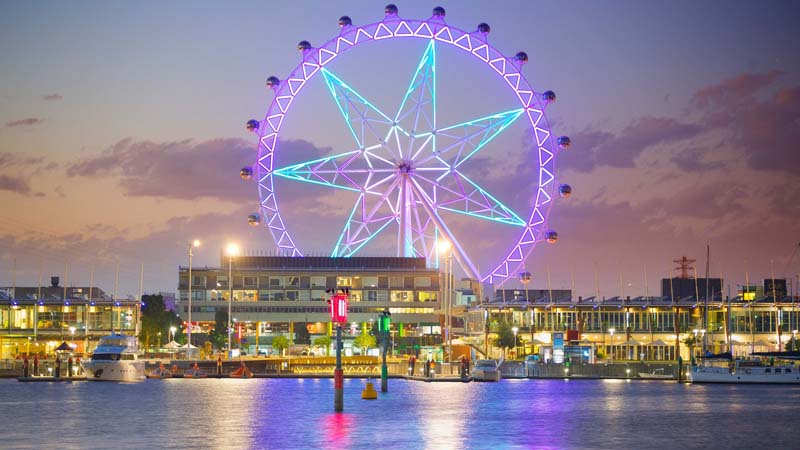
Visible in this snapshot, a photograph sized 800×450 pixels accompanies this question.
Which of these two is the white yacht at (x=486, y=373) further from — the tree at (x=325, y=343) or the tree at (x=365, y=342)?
the tree at (x=365, y=342)

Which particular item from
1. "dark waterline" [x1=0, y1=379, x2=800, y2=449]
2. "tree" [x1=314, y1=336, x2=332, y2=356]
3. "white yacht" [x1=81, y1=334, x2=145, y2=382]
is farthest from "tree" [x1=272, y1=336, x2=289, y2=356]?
→ "dark waterline" [x1=0, y1=379, x2=800, y2=449]

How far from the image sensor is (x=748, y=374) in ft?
364

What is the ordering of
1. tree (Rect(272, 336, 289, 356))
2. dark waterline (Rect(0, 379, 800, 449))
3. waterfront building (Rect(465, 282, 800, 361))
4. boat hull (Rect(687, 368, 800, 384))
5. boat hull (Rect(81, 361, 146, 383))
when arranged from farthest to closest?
tree (Rect(272, 336, 289, 356)) → waterfront building (Rect(465, 282, 800, 361)) → boat hull (Rect(687, 368, 800, 384)) → boat hull (Rect(81, 361, 146, 383)) → dark waterline (Rect(0, 379, 800, 449))

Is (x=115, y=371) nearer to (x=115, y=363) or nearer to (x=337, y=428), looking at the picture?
(x=115, y=363)

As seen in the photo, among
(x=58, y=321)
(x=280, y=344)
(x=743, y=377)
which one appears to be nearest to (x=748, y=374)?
(x=743, y=377)

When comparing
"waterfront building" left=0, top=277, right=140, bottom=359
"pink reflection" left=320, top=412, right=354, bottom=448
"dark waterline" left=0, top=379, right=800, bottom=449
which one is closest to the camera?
"pink reflection" left=320, top=412, right=354, bottom=448

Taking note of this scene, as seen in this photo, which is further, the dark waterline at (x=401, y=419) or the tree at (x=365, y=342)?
the tree at (x=365, y=342)

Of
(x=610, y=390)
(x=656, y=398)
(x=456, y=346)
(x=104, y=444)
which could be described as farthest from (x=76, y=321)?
(x=104, y=444)

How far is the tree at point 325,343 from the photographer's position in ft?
A: 580

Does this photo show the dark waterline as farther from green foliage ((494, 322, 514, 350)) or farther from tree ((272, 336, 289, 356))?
tree ((272, 336, 289, 356))

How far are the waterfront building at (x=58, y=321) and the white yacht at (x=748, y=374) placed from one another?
94366 millimetres

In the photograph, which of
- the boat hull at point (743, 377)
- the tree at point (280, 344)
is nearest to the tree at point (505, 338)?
the tree at point (280, 344)

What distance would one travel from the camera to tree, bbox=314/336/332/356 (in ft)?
580

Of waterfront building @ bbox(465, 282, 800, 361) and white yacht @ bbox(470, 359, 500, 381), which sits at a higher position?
waterfront building @ bbox(465, 282, 800, 361)
